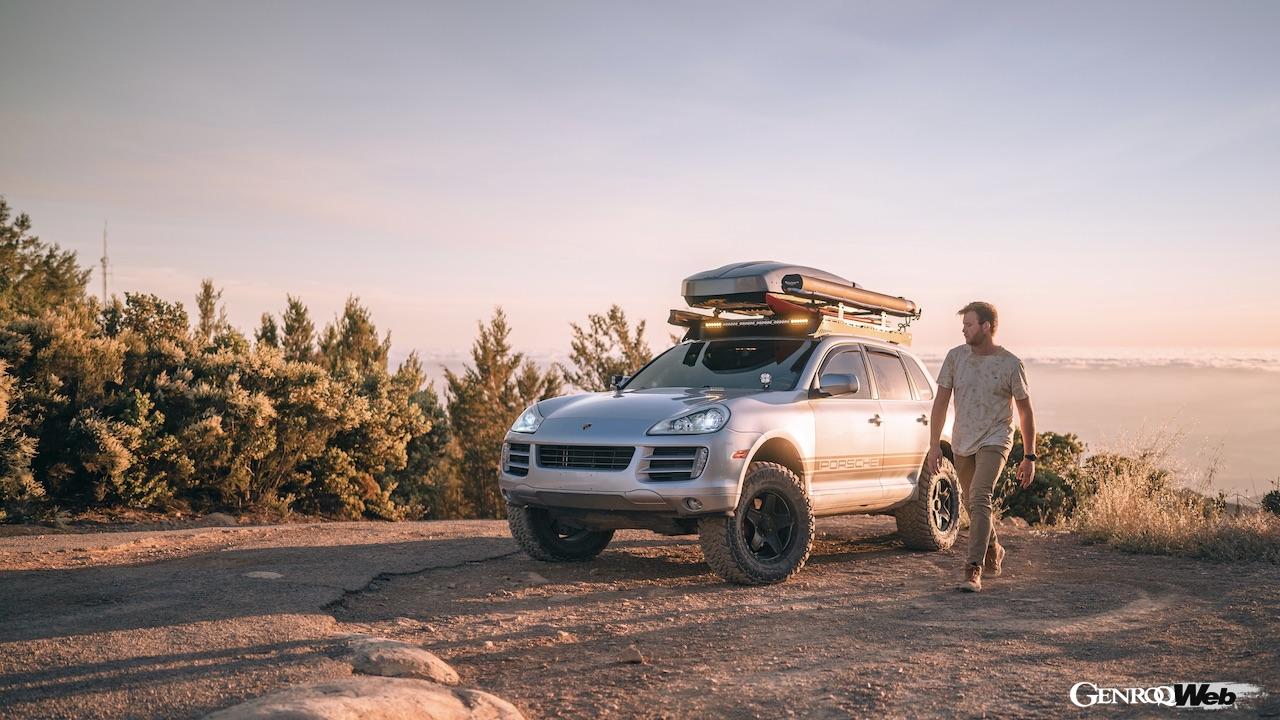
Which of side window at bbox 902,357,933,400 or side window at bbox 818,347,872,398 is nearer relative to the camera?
side window at bbox 818,347,872,398

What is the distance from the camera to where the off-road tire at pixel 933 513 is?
30.7 feet

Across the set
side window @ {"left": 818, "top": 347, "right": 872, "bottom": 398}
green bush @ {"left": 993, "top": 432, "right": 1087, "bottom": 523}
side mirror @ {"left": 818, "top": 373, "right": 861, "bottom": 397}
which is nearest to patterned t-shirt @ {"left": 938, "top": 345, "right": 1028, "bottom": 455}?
side mirror @ {"left": 818, "top": 373, "right": 861, "bottom": 397}

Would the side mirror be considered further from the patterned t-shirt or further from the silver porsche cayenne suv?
the patterned t-shirt

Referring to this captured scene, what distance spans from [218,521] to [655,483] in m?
7.50

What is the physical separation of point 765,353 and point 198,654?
5.07m

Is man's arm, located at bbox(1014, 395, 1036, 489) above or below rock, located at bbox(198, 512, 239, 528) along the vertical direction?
above

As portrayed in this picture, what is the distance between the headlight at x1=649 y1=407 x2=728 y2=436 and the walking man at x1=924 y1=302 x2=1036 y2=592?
1816 millimetres

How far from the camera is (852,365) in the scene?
→ 29.3 ft

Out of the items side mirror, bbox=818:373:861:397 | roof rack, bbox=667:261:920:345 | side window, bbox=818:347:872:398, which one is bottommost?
side mirror, bbox=818:373:861:397

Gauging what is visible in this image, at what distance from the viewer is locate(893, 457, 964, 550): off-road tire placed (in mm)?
9359

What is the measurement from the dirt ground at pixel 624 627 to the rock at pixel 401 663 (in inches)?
4.4

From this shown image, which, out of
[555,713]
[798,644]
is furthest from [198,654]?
[798,644]

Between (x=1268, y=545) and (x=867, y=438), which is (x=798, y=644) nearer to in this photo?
(x=867, y=438)

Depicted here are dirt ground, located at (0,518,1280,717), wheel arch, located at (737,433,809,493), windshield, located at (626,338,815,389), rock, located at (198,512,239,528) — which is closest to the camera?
dirt ground, located at (0,518,1280,717)
